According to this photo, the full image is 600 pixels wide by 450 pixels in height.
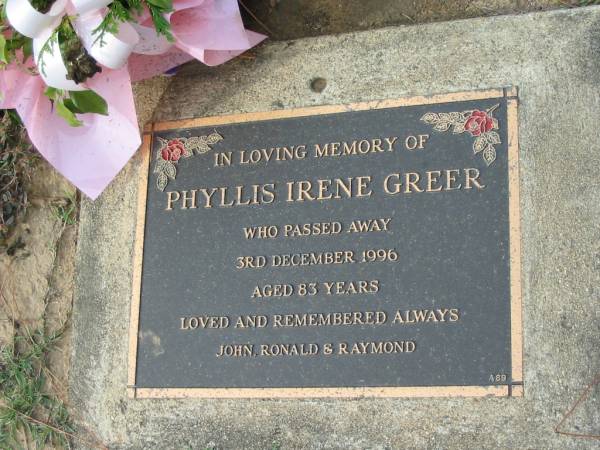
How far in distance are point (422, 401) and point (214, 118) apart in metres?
1.39

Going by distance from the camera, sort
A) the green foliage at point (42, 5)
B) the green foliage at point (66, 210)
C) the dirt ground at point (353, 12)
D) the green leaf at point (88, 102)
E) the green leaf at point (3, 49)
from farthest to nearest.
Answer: the green foliage at point (66, 210) → the dirt ground at point (353, 12) → the green leaf at point (88, 102) → the green leaf at point (3, 49) → the green foliage at point (42, 5)

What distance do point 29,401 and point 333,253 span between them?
1.46 m

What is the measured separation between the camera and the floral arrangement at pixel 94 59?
3.15 metres

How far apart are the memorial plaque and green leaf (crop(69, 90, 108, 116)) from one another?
272mm

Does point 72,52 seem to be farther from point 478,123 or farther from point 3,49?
point 478,123

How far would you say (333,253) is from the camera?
3.21 meters

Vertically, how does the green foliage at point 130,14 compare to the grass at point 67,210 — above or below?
above

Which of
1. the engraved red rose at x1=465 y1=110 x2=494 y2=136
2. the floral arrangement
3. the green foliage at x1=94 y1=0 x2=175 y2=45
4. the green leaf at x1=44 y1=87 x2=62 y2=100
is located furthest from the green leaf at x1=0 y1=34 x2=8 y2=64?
the engraved red rose at x1=465 y1=110 x2=494 y2=136

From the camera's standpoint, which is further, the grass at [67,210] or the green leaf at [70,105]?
the grass at [67,210]

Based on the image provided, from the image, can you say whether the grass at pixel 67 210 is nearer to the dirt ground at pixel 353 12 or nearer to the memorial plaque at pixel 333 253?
the memorial plaque at pixel 333 253

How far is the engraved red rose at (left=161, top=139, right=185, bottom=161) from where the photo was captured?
11.5ft

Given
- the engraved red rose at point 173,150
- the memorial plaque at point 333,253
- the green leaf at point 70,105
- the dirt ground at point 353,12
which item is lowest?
the memorial plaque at point 333,253

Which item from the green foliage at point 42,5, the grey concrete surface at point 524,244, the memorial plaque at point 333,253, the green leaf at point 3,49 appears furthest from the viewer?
the green leaf at point 3,49

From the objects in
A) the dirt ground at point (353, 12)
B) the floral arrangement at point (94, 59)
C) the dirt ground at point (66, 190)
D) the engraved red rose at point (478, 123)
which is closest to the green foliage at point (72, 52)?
the floral arrangement at point (94, 59)
